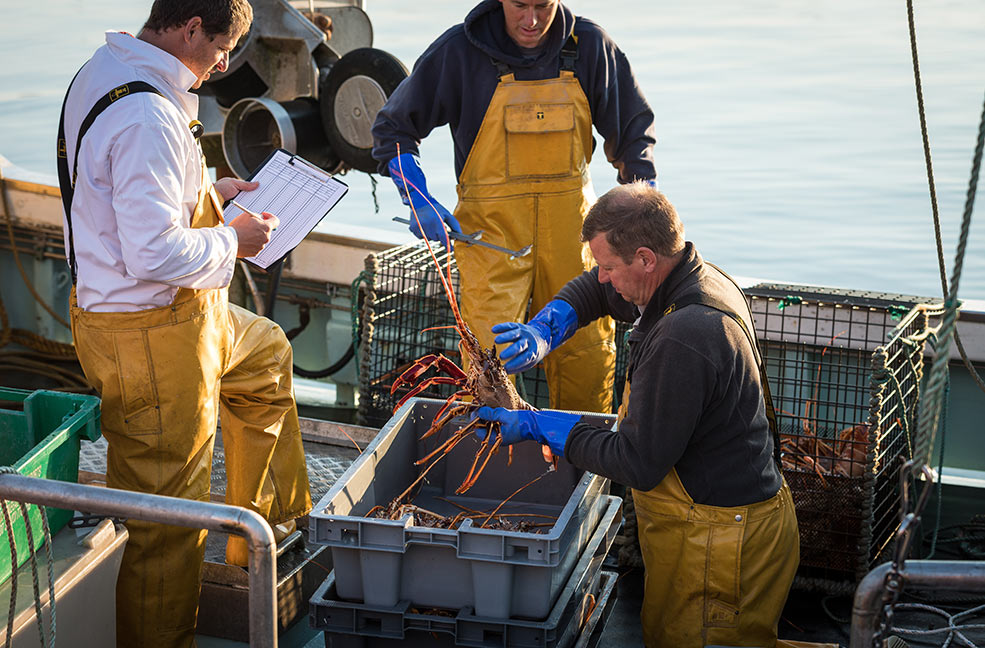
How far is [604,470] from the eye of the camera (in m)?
Result: 2.26

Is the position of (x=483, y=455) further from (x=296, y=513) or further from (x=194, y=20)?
(x=194, y=20)

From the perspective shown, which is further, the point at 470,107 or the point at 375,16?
the point at 375,16

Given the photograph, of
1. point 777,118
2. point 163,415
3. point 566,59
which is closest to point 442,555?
point 163,415

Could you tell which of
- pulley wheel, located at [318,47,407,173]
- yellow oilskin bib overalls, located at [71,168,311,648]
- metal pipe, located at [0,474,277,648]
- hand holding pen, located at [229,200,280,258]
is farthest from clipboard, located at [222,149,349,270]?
pulley wheel, located at [318,47,407,173]

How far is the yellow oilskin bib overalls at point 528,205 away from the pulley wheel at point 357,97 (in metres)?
0.95

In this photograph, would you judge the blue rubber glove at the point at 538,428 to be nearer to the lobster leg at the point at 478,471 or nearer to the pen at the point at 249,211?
the lobster leg at the point at 478,471

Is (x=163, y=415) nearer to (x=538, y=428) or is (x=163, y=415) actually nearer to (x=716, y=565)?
(x=538, y=428)

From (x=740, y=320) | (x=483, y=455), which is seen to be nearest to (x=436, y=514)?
(x=483, y=455)

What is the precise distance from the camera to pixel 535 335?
2725 millimetres

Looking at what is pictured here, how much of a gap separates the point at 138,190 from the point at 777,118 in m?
9.81

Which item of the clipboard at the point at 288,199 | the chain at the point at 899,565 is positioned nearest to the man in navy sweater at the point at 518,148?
the clipboard at the point at 288,199

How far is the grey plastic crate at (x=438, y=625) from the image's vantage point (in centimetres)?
213

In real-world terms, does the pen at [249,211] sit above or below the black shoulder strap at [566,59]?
below

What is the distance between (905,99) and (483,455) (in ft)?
34.2
